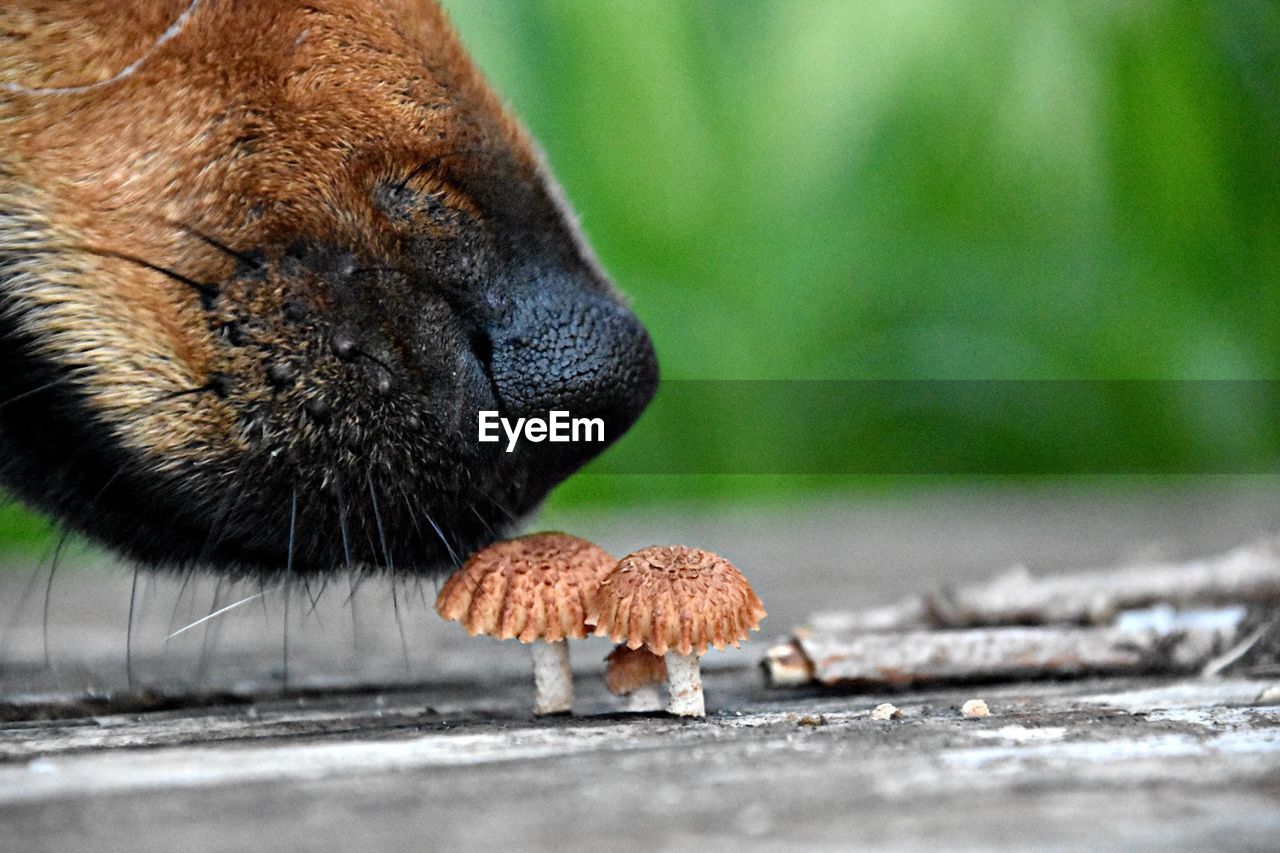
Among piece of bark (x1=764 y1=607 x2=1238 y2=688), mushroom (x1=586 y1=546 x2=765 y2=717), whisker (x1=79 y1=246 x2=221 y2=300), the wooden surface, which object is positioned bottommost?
the wooden surface

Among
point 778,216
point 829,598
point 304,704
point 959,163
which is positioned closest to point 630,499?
point 778,216

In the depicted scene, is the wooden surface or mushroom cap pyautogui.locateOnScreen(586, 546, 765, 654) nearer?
the wooden surface

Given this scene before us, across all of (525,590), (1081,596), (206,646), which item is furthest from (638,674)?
(206,646)

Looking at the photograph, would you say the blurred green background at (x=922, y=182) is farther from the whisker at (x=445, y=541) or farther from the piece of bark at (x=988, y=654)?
the whisker at (x=445, y=541)

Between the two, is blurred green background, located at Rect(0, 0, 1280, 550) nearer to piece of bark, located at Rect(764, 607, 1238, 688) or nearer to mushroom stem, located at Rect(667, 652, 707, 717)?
piece of bark, located at Rect(764, 607, 1238, 688)

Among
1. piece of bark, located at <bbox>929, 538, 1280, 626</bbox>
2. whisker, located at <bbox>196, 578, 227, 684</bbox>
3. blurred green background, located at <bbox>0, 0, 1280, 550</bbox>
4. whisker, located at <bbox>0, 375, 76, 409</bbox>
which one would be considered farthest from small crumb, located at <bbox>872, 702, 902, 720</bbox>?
blurred green background, located at <bbox>0, 0, 1280, 550</bbox>

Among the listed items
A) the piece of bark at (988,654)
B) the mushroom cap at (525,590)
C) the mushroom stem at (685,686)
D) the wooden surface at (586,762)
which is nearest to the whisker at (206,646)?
the wooden surface at (586,762)
